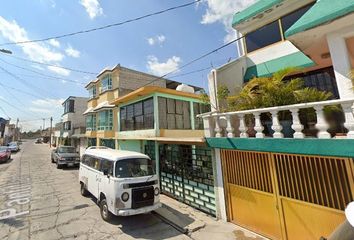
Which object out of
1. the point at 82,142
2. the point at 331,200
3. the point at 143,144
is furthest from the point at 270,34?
the point at 82,142

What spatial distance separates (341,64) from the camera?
181 inches

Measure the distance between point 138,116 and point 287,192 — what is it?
9905mm

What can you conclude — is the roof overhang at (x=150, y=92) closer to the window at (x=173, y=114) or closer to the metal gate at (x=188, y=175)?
the window at (x=173, y=114)

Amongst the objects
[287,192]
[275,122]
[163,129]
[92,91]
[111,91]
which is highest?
[92,91]

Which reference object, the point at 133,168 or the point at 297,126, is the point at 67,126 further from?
the point at 297,126

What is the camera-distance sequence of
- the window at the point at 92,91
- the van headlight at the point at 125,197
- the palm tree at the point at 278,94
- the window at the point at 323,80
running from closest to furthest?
the palm tree at the point at 278,94 < the van headlight at the point at 125,197 < the window at the point at 323,80 < the window at the point at 92,91

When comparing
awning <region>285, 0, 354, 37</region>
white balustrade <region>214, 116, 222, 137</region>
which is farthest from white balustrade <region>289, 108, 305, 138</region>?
white balustrade <region>214, 116, 222, 137</region>

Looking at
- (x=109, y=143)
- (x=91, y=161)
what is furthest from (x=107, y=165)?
(x=109, y=143)

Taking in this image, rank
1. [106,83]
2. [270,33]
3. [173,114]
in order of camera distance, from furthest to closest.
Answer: [106,83], [173,114], [270,33]

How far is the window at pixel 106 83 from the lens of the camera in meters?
18.2

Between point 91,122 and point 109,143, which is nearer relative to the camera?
point 109,143

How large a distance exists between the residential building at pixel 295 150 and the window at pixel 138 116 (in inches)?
213

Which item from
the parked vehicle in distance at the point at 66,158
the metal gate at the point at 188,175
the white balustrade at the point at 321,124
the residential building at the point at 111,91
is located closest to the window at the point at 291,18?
the white balustrade at the point at 321,124

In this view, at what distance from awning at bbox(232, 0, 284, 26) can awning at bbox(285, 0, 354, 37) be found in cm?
385
